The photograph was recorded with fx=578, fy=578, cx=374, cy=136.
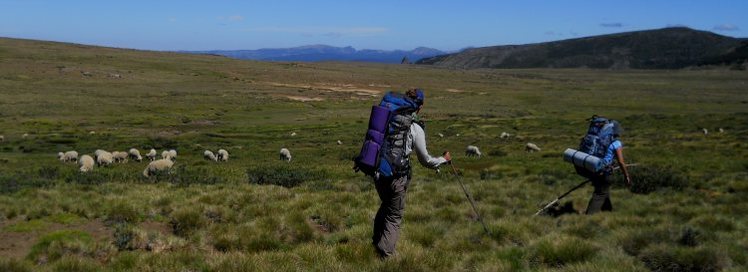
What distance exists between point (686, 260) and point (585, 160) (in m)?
3.96

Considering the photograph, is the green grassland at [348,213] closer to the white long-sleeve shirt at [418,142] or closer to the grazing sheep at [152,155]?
the white long-sleeve shirt at [418,142]

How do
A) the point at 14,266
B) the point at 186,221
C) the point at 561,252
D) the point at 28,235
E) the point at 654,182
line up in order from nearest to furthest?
the point at 14,266 < the point at 561,252 < the point at 28,235 < the point at 186,221 < the point at 654,182

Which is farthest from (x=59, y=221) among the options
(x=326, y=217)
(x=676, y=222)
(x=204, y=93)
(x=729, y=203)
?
(x=204, y=93)

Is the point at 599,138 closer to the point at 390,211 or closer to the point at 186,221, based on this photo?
the point at 390,211

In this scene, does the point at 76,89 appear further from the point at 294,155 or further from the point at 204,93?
the point at 294,155

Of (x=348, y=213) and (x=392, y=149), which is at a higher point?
(x=392, y=149)

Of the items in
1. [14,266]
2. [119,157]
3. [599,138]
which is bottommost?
[119,157]

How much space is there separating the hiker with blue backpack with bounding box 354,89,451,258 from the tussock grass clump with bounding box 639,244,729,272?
305cm

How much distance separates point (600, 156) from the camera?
36.7 ft

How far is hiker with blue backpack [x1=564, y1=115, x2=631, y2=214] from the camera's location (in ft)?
36.3

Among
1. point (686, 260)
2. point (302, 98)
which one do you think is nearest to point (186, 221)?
point (686, 260)

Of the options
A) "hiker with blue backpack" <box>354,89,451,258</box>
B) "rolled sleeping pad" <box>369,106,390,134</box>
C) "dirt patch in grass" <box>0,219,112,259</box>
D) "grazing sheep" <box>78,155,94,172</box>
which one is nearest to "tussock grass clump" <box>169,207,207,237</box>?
"dirt patch in grass" <box>0,219,112,259</box>

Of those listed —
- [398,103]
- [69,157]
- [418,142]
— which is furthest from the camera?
[69,157]

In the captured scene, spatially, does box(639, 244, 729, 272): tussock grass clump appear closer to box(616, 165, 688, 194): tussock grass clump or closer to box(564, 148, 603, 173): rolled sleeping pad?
box(564, 148, 603, 173): rolled sleeping pad
